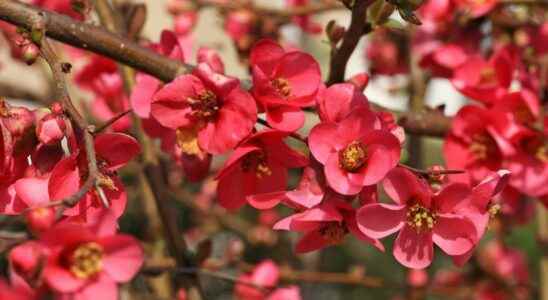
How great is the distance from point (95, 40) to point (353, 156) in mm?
322

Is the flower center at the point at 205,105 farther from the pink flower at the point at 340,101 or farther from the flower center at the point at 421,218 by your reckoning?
A: the flower center at the point at 421,218

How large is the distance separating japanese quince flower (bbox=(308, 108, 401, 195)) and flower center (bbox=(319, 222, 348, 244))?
6 cm

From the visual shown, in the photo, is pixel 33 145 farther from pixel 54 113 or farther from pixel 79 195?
pixel 79 195

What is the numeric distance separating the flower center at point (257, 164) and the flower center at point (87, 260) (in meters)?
0.28

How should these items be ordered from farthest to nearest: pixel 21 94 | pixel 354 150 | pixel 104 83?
1. pixel 21 94
2. pixel 104 83
3. pixel 354 150

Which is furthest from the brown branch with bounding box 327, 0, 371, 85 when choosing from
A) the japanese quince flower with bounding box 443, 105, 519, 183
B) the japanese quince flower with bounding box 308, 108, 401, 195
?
the japanese quince flower with bounding box 443, 105, 519, 183

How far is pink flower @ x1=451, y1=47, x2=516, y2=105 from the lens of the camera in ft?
4.00

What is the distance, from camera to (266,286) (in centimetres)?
131

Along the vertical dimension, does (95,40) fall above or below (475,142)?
above

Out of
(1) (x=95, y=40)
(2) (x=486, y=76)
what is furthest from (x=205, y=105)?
(2) (x=486, y=76)

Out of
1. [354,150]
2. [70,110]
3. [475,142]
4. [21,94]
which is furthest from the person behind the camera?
[21,94]

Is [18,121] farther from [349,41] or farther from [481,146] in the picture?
[481,146]

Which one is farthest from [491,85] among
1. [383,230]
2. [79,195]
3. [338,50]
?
[79,195]

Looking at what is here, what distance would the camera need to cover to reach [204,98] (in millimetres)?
912
